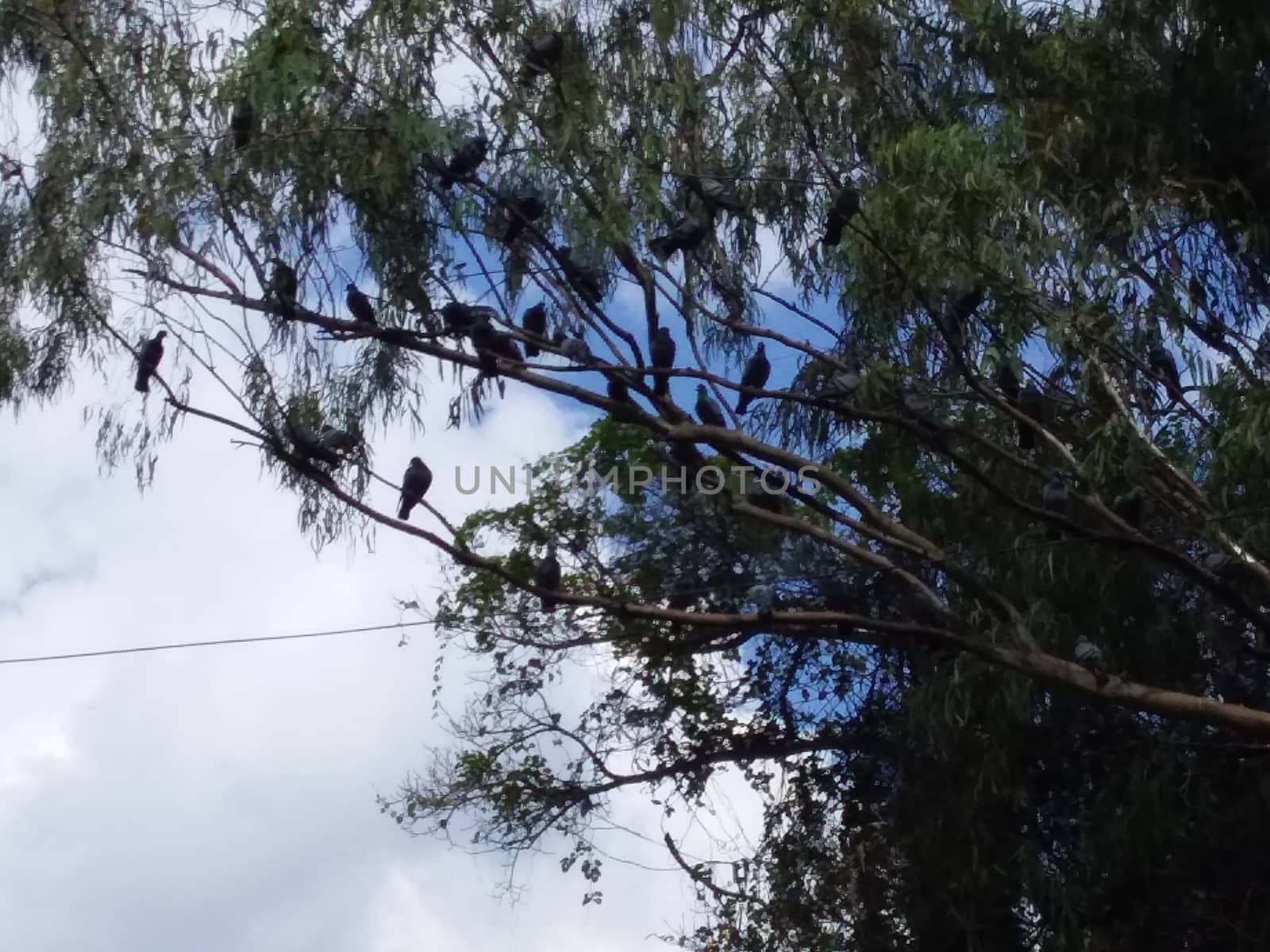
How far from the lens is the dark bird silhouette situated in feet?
18.0

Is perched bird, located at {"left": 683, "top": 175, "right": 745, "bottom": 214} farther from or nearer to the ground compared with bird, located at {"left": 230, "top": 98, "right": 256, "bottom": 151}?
nearer to the ground

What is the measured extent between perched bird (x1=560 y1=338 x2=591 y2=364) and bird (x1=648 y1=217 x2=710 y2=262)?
51 cm

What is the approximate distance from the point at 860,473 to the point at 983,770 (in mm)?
1373

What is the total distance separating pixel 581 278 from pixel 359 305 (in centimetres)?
75

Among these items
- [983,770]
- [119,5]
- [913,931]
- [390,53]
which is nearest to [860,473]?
[983,770]

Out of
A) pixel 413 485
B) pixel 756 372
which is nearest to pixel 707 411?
pixel 756 372

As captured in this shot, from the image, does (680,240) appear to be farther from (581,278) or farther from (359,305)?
(359,305)

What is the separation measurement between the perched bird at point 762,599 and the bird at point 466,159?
5.57ft

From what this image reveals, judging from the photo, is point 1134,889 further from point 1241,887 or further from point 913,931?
point 913,931

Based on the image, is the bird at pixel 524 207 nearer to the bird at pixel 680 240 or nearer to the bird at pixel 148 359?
the bird at pixel 680 240

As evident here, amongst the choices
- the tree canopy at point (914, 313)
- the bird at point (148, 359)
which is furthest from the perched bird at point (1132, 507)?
the bird at point (148, 359)

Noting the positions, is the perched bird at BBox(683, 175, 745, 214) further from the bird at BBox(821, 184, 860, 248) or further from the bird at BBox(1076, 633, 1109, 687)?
the bird at BBox(1076, 633, 1109, 687)

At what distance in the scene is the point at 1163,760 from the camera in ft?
19.0

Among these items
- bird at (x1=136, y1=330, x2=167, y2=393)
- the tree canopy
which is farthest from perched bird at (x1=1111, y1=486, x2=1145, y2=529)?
bird at (x1=136, y1=330, x2=167, y2=393)
